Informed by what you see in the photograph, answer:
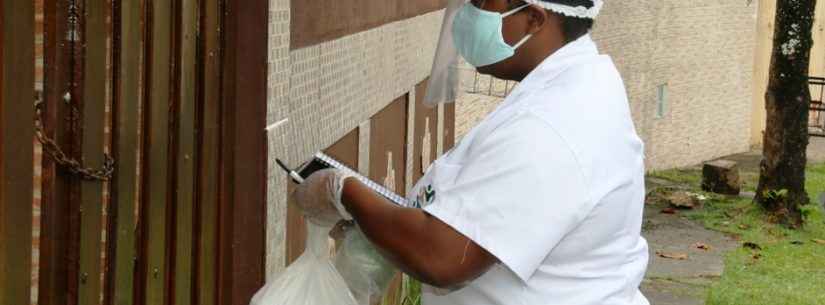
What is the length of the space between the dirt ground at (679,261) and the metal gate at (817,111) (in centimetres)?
656

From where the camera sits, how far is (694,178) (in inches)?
685

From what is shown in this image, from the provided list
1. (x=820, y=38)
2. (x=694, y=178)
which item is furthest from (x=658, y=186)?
(x=820, y=38)

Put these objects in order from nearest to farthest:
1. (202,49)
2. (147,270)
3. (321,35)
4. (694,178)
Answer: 1. (147,270)
2. (202,49)
3. (321,35)
4. (694,178)

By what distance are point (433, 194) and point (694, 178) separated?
48.5 ft

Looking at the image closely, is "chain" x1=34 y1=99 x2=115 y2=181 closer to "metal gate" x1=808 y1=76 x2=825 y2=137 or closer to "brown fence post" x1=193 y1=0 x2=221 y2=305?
"brown fence post" x1=193 y1=0 x2=221 y2=305

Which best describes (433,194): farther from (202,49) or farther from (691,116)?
(691,116)

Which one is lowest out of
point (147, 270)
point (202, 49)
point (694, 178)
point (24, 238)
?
point (694, 178)

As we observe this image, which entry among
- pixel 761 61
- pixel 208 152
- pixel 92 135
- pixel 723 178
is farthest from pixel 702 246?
pixel 92 135

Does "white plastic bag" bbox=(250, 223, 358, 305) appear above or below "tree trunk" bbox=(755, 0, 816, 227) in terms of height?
above

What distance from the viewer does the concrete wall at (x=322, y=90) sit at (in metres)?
4.48

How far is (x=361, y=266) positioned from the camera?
11.2ft

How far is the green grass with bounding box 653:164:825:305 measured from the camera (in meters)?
10.3

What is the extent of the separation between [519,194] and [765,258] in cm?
947

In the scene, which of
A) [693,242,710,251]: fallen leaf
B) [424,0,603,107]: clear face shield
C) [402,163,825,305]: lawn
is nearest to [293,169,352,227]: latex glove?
[424,0,603,107]: clear face shield
